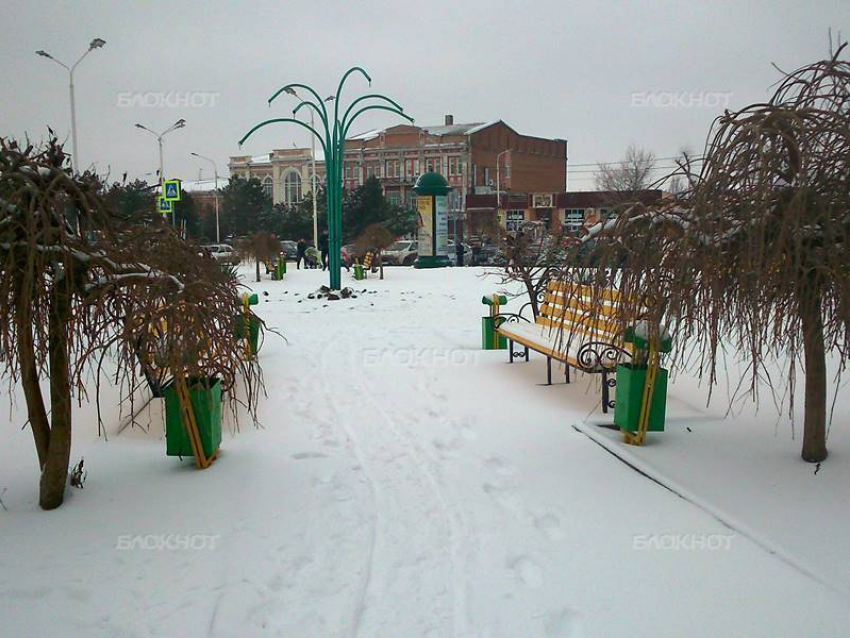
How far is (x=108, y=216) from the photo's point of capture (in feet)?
14.2

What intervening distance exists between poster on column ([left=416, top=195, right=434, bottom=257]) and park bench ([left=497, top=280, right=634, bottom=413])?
67.2ft

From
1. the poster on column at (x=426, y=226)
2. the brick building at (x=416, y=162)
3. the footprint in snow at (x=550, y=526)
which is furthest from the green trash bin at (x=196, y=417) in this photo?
the brick building at (x=416, y=162)

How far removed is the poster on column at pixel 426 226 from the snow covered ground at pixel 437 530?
77.4 ft

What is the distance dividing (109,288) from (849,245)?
156 inches

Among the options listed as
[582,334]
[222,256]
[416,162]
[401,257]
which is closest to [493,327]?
[582,334]

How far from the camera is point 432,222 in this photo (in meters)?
30.2

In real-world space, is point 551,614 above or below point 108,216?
below

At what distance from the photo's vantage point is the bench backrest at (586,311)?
17.1 ft

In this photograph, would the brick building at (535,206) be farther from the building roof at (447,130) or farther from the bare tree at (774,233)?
the bare tree at (774,233)

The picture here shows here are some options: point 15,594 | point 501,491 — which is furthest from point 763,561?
point 15,594

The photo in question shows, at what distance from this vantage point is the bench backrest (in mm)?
5199

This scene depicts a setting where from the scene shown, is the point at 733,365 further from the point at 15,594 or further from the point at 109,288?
the point at 15,594

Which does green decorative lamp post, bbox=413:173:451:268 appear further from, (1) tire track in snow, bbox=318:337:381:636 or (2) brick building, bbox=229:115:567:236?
(2) brick building, bbox=229:115:567:236

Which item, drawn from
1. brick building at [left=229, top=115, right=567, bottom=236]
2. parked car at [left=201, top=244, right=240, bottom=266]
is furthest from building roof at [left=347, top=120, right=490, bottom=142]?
parked car at [left=201, top=244, right=240, bottom=266]
